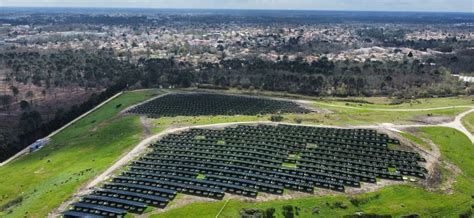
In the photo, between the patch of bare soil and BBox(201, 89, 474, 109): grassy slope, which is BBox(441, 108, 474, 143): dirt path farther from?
BBox(201, 89, 474, 109): grassy slope

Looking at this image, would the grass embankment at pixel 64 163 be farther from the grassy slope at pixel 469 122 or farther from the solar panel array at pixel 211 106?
the grassy slope at pixel 469 122

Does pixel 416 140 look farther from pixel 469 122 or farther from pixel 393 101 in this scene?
pixel 393 101

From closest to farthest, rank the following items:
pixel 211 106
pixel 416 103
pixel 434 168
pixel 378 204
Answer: pixel 378 204 < pixel 434 168 < pixel 416 103 < pixel 211 106

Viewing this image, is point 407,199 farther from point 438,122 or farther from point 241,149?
point 438,122

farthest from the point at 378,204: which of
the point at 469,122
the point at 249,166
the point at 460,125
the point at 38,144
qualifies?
the point at 38,144

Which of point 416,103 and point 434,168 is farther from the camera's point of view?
point 416,103

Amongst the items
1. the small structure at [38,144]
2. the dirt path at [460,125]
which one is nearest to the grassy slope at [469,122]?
the dirt path at [460,125]
